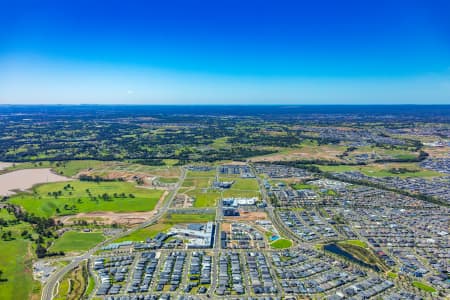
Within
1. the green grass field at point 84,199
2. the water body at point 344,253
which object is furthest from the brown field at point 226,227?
the green grass field at point 84,199

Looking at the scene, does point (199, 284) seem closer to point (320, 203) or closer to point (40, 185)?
point (320, 203)

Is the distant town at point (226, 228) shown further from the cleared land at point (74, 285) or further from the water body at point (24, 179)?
the water body at point (24, 179)

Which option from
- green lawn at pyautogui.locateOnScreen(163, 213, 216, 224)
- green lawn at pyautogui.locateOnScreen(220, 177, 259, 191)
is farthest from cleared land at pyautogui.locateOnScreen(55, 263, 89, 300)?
green lawn at pyautogui.locateOnScreen(220, 177, 259, 191)

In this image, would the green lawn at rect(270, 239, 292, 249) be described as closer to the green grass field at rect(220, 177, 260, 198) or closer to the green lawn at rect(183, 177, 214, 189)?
the green grass field at rect(220, 177, 260, 198)

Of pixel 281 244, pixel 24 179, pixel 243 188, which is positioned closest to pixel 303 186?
pixel 243 188

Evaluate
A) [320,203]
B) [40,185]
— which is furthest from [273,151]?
[40,185]

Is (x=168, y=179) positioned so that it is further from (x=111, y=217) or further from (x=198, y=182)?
(x=111, y=217)
